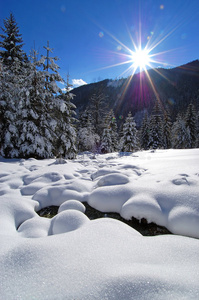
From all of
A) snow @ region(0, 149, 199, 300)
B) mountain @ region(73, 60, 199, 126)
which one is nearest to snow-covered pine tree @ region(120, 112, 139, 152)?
snow @ region(0, 149, 199, 300)

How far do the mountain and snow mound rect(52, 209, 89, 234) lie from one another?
385 ft

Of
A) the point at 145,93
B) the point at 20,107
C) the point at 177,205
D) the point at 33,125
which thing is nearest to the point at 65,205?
the point at 177,205

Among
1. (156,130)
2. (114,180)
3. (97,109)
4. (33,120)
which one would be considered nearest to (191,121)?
(156,130)

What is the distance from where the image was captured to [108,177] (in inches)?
122

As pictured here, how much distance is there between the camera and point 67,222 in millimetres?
1716

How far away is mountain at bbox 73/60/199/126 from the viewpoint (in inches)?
4884

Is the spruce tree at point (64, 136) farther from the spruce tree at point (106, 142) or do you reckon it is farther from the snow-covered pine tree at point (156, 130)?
the snow-covered pine tree at point (156, 130)

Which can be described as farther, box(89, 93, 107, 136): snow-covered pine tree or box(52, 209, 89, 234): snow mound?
box(89, 93, 107, 136): snow-covered pine tree

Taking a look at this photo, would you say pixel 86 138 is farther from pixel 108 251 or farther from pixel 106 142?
pixel 108 251

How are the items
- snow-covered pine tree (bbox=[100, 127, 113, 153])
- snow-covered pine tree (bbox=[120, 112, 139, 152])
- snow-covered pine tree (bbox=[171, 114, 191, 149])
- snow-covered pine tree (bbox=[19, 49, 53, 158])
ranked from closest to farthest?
1. snow-covered pine tree (bbox=[19, 49, 53, 158])
2. snow-covered pine tree (bbox=[120, 112, 139, 152])
3. snow-covered pine tree (bbox=[100, 127, 113, 153])
4. snow-covered pine tree (bbox=[171, 114, 191, 149])

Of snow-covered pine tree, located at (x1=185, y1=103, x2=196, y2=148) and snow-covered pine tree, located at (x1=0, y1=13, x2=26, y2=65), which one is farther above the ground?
snow-covered pine tree, located at (x1=0, y1=13, x2=26, y2=65)

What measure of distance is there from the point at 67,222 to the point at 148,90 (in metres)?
169

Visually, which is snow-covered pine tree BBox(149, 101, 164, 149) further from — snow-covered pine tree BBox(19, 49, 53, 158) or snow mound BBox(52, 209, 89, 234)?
snow mound BBox(52, 209, 89, 234)

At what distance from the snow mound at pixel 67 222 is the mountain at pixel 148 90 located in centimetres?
11722
